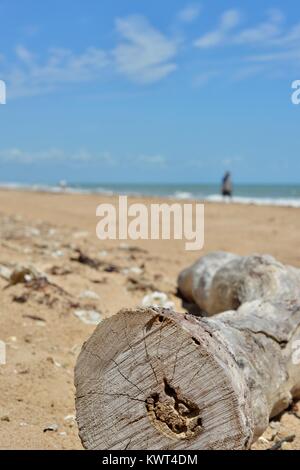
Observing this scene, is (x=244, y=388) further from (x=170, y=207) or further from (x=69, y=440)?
(x=170, y=207)

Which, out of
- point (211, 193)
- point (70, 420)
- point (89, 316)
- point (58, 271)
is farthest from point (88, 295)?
point (211, 193)

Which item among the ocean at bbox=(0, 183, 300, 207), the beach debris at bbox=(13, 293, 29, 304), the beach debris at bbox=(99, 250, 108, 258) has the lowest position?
the beach debris at bbox=(13, 293, 29, 304)

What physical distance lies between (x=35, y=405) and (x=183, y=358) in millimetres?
1523

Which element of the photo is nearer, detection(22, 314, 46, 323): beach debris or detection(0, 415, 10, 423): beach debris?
detection(0, 415, 10, 423): beach debris

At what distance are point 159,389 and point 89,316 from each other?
9.05 ft

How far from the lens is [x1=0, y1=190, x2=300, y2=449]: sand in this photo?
10.7 feet

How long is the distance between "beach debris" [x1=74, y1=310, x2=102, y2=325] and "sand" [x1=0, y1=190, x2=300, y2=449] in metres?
0.05

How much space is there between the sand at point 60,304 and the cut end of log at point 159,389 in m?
0.78

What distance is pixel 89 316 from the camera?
5.00 meters

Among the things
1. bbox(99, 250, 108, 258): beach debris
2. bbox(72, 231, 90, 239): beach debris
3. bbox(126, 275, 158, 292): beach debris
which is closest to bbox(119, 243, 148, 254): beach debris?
bbox(99, 250, 108, 258): beach debris

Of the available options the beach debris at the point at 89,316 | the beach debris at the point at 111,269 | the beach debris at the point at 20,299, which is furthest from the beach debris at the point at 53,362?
the beach debris at the point at 111,269

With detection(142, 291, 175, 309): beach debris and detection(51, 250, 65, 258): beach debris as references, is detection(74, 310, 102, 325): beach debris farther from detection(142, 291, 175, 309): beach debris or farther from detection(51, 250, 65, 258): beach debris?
detection(51, 250, 65, 258): beach debris

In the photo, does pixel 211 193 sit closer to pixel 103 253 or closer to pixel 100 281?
pixel 103 253

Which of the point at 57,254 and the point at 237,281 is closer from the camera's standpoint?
the point at 237,281
